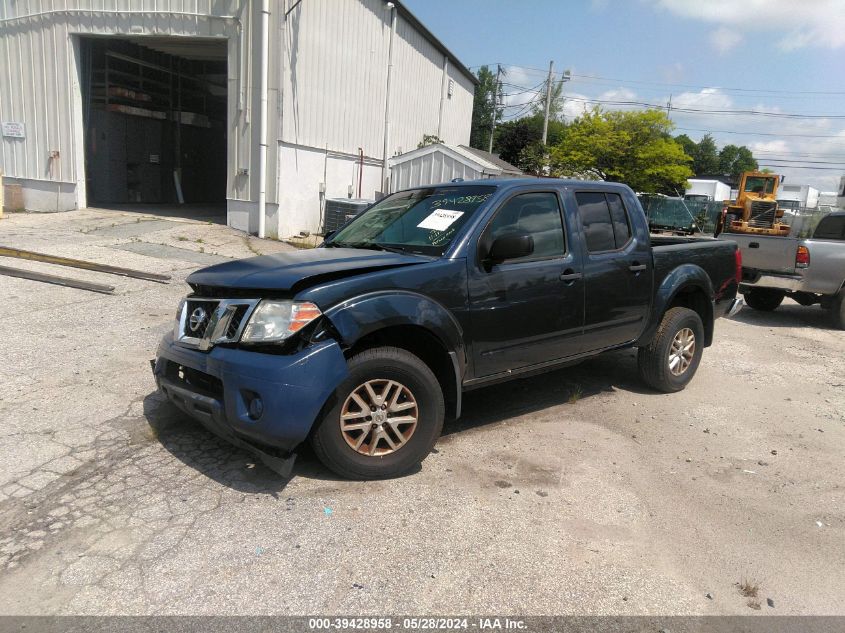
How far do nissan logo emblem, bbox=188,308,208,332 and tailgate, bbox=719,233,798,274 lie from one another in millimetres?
8075

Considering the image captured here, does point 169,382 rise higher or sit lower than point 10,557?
higher

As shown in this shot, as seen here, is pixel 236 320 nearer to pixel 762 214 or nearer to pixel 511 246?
pixel 511 246

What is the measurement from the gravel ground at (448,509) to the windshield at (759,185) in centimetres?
2462

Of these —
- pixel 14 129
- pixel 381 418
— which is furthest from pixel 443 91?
pixel 381 418

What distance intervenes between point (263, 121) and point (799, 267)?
10934mm

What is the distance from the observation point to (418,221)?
445 centimetres

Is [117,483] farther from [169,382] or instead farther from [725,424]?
[725,424]

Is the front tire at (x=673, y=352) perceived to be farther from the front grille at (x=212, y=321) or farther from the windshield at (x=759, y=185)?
the windshield at (x=759, y=185)

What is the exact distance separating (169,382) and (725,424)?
4.45 meters

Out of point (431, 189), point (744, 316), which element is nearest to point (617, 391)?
point (431, 189)

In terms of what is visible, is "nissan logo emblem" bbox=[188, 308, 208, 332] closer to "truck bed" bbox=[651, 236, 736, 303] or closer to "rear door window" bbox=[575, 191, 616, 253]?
"rear door window" bbox=[575, 191, 616, 253]

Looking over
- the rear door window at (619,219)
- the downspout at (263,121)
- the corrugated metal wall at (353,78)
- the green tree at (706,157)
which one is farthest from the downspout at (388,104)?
the green tree at (706,157)

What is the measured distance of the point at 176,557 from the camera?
2889 millimetres

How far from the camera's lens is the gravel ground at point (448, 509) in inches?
108
